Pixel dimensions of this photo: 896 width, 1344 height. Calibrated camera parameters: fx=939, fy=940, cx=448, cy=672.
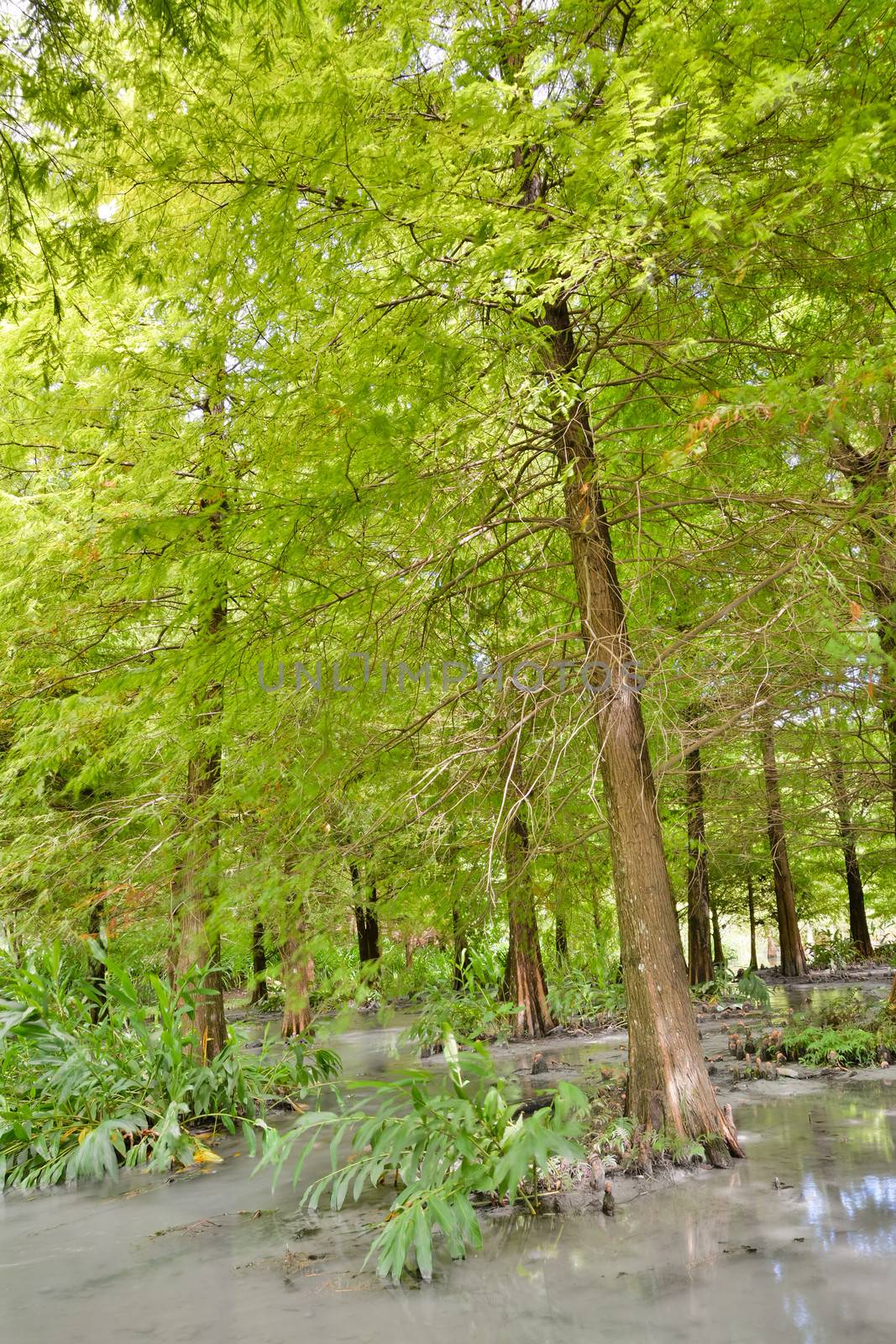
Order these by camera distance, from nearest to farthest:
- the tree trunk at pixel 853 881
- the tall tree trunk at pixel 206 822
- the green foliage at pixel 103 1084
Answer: the tall tree trunk at pixel 206 822 < the green foliage at pixel 103 1084 < the tree trunk at pixel 853 881

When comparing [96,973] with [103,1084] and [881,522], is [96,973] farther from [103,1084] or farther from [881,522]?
[881,522]

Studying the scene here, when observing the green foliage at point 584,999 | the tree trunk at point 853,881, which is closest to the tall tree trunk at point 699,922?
the green foliage at point 584,999

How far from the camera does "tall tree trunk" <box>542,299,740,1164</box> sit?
18.9ft

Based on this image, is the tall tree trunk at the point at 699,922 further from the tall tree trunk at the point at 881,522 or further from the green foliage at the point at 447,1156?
the green foliage at the point at 447,1156

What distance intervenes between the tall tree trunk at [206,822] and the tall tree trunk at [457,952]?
1680 millimetres

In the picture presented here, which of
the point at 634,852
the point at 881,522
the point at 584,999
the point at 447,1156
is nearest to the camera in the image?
the point at 447,1156

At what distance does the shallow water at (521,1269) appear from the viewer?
12.2ft

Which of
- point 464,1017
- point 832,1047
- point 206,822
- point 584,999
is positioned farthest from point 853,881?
point 206,822

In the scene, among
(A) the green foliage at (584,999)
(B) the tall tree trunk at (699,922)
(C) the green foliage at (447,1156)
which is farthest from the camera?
(B) the tall tree trunk at (699,922)

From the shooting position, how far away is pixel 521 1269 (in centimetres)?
430

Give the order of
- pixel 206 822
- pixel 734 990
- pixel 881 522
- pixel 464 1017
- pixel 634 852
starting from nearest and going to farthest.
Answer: pixel 881 522, pixel 206 822, pixel 634 852, pixel 464 1017, pixel 734 990

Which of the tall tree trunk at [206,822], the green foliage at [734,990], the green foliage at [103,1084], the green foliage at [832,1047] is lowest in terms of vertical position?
the green foliage at [734,990]

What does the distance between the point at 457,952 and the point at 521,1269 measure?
34.8 ft

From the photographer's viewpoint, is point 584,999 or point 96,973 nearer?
point 584,999
